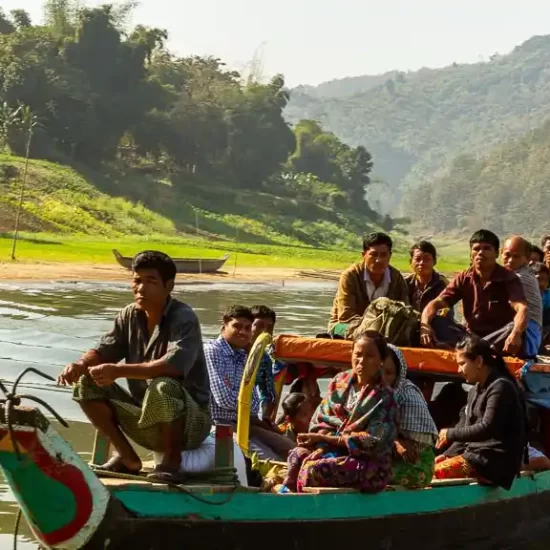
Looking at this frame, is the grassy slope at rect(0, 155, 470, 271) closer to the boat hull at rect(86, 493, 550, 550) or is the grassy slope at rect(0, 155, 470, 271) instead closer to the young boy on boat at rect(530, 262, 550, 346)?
the young boy on boat at rect(530, 262, 550, 346)

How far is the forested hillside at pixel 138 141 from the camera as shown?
169 feet

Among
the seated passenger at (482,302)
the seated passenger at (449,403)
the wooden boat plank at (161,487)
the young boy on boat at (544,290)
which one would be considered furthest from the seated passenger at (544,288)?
the wooden boat plank at (161,487)

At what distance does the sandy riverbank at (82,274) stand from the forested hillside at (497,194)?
221 ft

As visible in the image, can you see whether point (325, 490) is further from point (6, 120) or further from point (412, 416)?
point (6, 120)

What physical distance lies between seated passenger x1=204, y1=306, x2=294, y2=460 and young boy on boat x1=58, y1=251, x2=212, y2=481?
1.33 metres

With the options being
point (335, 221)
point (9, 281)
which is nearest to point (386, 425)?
point (9, 281)

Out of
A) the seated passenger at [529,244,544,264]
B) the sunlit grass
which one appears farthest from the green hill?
the seated passenger at [529,244,544,264]

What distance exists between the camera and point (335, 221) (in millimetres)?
69500

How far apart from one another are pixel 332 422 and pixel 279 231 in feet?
180

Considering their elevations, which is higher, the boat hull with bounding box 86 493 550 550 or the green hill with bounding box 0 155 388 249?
the green hill with bounding box 0 155 388 249

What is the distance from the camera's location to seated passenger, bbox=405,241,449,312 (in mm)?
8133

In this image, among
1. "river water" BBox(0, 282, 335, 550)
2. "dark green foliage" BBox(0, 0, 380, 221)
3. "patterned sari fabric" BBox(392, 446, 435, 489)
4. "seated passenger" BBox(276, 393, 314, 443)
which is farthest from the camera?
"dark green foliage" BBox(0, 0, 380, 221)

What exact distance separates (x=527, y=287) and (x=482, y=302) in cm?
31

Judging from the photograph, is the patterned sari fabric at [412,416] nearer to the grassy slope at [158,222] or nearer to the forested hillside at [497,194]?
the grassy slope at [158,222]
